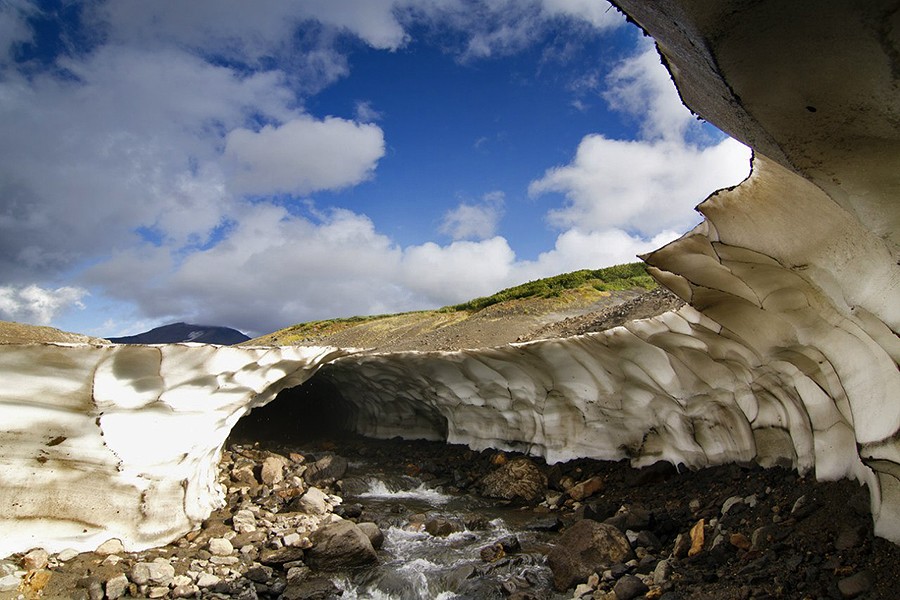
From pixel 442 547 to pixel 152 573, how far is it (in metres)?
3.16

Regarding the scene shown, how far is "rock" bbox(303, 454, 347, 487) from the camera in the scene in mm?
8789

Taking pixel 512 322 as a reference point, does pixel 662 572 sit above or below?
below

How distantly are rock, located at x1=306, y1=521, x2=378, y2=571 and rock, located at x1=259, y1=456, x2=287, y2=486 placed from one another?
7.53ft

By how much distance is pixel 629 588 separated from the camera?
187 inches

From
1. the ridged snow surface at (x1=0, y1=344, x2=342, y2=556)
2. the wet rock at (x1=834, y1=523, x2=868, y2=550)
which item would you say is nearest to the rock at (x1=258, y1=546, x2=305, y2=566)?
the ridged snow surface at (x1=0, y1=344, x2=342, y2=556)

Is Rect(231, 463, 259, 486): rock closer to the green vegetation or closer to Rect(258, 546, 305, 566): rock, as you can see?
Rect(258, 546, 305, 566): rock

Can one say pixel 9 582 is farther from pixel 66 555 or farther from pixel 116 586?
pixel 116 586

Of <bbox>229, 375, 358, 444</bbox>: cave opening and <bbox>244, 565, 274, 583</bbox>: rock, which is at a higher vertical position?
<bbox>229, 375, 358, 444</bbox>: cave opening

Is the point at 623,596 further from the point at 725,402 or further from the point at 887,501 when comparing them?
the point at 725,402

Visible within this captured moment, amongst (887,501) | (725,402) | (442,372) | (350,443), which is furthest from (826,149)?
(350,443)

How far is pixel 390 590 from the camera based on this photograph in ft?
18.2

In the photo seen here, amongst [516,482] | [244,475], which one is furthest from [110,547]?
[516,482]

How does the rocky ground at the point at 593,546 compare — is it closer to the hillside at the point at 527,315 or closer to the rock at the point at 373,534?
the rock at the point at 373,534

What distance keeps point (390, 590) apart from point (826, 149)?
5392 millimetres
